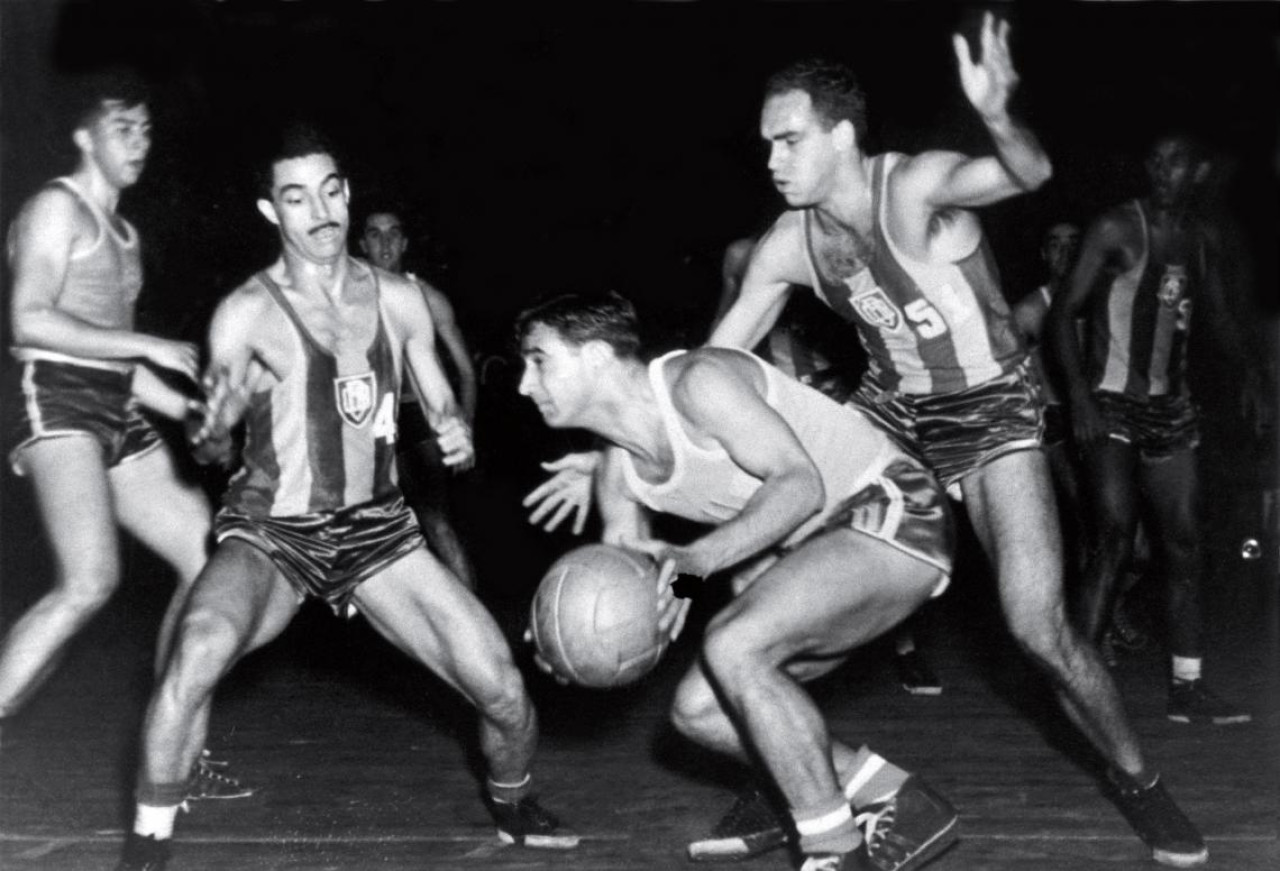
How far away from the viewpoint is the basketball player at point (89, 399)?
4898 mm

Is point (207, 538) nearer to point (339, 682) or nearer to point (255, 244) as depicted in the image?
point (339, 682)

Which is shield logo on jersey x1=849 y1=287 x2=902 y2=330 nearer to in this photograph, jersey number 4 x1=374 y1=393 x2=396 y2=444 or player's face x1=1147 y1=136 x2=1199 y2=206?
jersey number 4 x1=374 y1=393 x2=396 y2=444

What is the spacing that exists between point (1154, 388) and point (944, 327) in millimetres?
2161

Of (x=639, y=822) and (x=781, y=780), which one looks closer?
(x=781, y=780)

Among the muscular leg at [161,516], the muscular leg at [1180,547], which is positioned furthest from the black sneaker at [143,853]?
the muscular leg at [1180,547]

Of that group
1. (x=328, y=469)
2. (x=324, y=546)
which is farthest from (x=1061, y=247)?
(x=324, y=546)

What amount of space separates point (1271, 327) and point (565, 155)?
7.84 m

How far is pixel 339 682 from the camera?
7.75 m

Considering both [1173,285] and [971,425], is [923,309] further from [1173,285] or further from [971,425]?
[1173,285]

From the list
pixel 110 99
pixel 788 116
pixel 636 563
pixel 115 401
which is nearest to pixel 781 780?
pixel 636 563

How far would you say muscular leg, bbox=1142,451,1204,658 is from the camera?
6.39 metres

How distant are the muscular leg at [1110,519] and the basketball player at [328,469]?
105 inches

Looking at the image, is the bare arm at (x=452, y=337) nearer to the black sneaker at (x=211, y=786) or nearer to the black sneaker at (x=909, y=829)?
the black sneaker at (x=211, y=786)

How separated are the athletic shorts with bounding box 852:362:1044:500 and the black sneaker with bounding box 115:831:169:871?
7.67 feet
